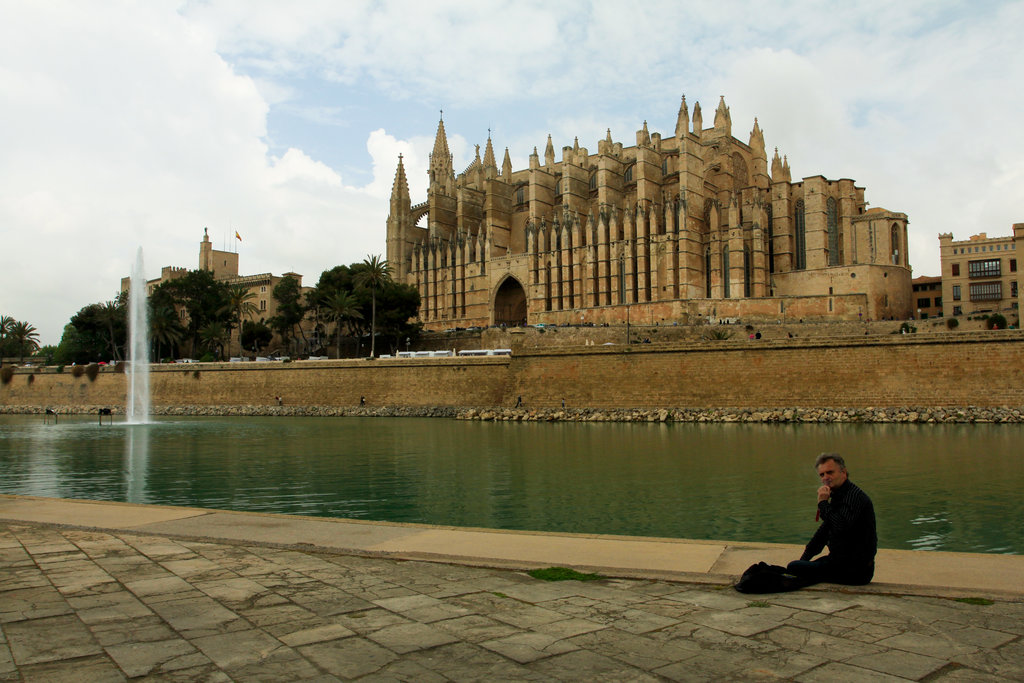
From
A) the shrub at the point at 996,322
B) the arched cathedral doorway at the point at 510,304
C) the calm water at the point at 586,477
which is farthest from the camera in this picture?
the arched cathedral doorway at the point at 510,304

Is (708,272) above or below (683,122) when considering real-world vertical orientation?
below

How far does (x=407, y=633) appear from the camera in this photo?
173 inches

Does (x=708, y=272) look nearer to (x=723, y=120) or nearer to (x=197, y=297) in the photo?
(x=723, y=120)

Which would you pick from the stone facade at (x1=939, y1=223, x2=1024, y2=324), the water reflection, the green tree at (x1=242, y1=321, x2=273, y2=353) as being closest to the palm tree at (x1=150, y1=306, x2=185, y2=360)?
the green tree at (x1=242, y1=321, x2=273, y2=353)

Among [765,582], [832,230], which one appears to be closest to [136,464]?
[765,582]

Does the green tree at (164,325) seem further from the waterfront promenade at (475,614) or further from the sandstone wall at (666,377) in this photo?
the waterfront promenade at (475,614)

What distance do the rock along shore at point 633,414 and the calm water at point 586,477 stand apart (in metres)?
1.80

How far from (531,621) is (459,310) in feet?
216

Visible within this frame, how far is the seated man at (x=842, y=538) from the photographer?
530 centimetres

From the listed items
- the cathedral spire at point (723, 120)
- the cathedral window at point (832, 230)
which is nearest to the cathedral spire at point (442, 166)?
the cathedral spire at point (723, 120)

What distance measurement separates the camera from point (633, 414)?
34.8 m

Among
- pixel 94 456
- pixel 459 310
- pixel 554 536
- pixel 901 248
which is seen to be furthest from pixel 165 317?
pixel 554 536

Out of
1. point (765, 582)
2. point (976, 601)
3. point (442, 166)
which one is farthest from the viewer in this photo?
point (442, 166)

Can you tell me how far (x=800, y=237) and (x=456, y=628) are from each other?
57.3 meters
